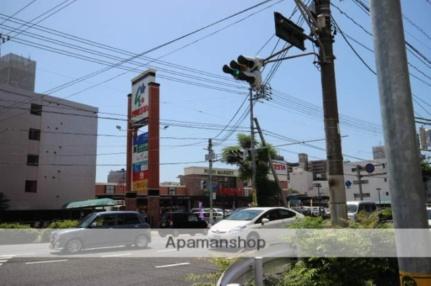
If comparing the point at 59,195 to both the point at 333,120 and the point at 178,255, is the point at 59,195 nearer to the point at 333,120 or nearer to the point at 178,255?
the point at 178,255

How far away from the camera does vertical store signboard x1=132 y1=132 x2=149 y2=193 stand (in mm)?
34375

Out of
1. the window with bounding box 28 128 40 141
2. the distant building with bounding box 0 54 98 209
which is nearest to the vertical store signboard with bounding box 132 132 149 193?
the distant building with bounding box 0 54 98 209

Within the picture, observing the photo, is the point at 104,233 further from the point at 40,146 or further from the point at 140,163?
the point at 40,146

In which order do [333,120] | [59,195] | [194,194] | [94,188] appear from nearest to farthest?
1. [333,120]
2. [59,195]
3. [94,188]
4. [194,194]

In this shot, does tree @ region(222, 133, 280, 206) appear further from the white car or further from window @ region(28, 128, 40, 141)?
the white car

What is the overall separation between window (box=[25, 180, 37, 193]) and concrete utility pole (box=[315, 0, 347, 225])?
3712 cm

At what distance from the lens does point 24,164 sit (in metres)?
39.3

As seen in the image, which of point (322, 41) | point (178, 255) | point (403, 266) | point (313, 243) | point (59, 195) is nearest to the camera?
point (403, 266)

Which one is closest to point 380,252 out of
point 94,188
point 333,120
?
point 333,120

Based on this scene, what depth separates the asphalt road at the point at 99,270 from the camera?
9.71 m

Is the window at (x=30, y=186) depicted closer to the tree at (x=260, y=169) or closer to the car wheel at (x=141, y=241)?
the tree at (x=260, y=169)

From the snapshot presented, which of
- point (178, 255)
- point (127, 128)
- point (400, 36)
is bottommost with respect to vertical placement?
point (178, 255)

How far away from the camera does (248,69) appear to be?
9227mm

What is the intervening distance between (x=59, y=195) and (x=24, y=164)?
4.89m
